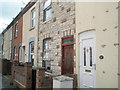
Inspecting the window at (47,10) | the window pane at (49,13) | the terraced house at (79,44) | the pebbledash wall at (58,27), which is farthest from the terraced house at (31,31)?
the pebbledash wall at (58,27)

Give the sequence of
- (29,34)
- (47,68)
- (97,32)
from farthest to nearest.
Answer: (29,34) → (47,68) → (97,32)

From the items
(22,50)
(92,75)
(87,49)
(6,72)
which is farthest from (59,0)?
(6,72)

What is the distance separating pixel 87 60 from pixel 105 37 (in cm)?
140

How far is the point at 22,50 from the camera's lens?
16266mm

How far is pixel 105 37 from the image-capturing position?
5.80 meters

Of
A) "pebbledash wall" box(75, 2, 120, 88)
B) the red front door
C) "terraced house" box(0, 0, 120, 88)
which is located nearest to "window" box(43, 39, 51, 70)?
"terraced house" box(0, 0, 120, 88)

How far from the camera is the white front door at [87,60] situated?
6.41 m

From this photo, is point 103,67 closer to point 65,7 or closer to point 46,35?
point 65,7

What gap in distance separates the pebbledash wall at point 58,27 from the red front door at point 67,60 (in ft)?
1.13

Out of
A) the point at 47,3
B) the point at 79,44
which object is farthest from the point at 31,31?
the point at 79,44

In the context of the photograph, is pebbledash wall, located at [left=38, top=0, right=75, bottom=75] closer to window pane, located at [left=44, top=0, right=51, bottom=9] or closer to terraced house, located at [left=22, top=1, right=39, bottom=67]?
window pane, located at [left=44, top=0, right=51, bottom=9]

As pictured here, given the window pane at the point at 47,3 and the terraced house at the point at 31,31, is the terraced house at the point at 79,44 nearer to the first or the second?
the window pane at the point at 47,3

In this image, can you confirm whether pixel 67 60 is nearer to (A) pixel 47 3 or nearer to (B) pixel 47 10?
(B) pixel 47 10

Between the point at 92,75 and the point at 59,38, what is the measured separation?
10.9 ft
